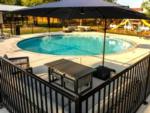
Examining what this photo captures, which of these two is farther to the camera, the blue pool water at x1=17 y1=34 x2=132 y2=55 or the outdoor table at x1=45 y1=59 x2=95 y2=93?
the blue pool water at x1=17 y1=34 x2=132 y2=55

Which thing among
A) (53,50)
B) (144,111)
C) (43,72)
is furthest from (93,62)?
(53,50)

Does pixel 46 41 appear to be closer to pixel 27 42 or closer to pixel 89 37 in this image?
pixel 27 42

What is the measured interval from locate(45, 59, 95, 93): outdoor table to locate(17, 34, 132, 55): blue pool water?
834 cm

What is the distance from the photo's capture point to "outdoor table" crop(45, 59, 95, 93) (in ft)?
14.3

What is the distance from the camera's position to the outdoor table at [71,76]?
4.36 metres

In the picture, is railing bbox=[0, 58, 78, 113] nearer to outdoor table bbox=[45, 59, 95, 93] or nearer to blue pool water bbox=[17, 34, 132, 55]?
outdoor table bbox=[45, 59, 95, 93]

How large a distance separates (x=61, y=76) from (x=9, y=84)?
1686 mm

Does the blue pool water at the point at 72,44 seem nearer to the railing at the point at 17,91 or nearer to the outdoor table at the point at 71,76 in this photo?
the outdoor table at the point at 71,76

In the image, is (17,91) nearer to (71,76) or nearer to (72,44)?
(71,76)

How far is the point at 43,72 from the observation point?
19.4 ft

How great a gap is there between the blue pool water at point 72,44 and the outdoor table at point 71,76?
8.34 metres

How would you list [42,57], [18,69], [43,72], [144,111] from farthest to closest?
[42,57]
[43,72]
[144,111]
[18,69]

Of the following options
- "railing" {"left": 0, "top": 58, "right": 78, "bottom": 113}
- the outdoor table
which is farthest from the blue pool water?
"railing" {"left": 0, "top": 58, "right": 78, "bottom": 113}

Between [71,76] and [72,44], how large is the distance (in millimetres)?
11678
